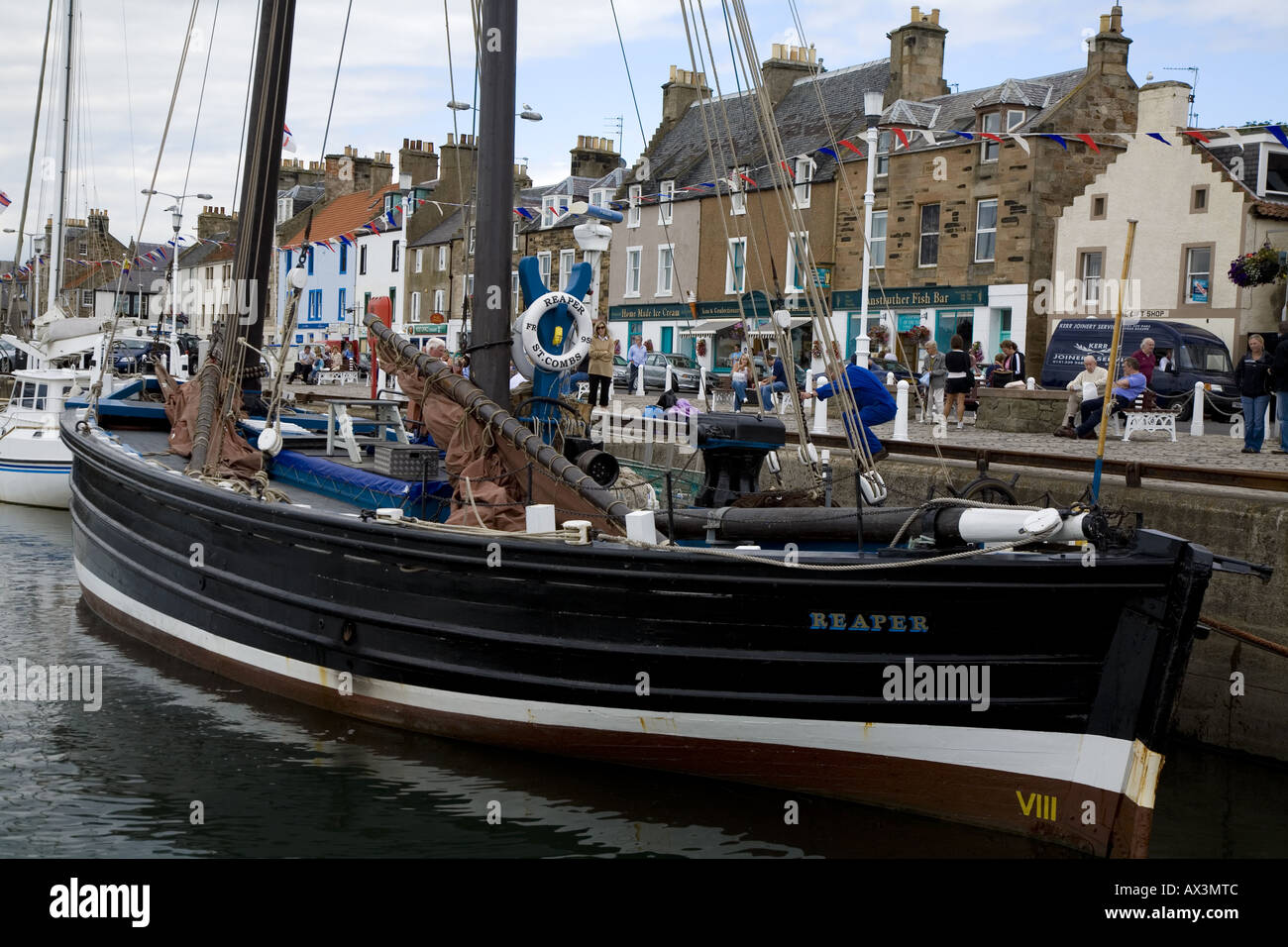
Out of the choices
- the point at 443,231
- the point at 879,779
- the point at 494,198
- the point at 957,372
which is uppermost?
the point at 443,231

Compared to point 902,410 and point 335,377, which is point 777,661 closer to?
point 902,410

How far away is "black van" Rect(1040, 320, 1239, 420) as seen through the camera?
23.4m

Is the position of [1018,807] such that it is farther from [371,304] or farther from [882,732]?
[371,304]

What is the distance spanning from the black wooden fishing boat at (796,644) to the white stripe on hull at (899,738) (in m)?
0.01

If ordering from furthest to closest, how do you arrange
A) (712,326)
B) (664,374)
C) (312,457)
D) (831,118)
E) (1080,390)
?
(712,326), (831,118), (664,374), (1080,390), (312,457)

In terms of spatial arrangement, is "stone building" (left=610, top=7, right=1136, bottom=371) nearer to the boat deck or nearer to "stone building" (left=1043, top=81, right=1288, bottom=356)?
"stone building" (left=1043, top=81, right=1288, bottom=356)

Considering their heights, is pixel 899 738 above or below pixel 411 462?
below

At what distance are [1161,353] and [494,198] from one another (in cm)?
1900

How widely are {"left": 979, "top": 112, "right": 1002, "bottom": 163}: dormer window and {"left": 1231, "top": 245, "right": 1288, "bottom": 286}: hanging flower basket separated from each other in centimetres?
776

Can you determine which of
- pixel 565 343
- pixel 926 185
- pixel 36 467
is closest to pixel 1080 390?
pixel 565 343

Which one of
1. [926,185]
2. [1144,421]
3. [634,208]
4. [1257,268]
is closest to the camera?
[1144,421]

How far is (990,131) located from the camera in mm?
32156

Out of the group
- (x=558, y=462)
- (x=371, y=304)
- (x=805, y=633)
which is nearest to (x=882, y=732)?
(x=805, y=633)

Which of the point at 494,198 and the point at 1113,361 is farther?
the point at 494,198
